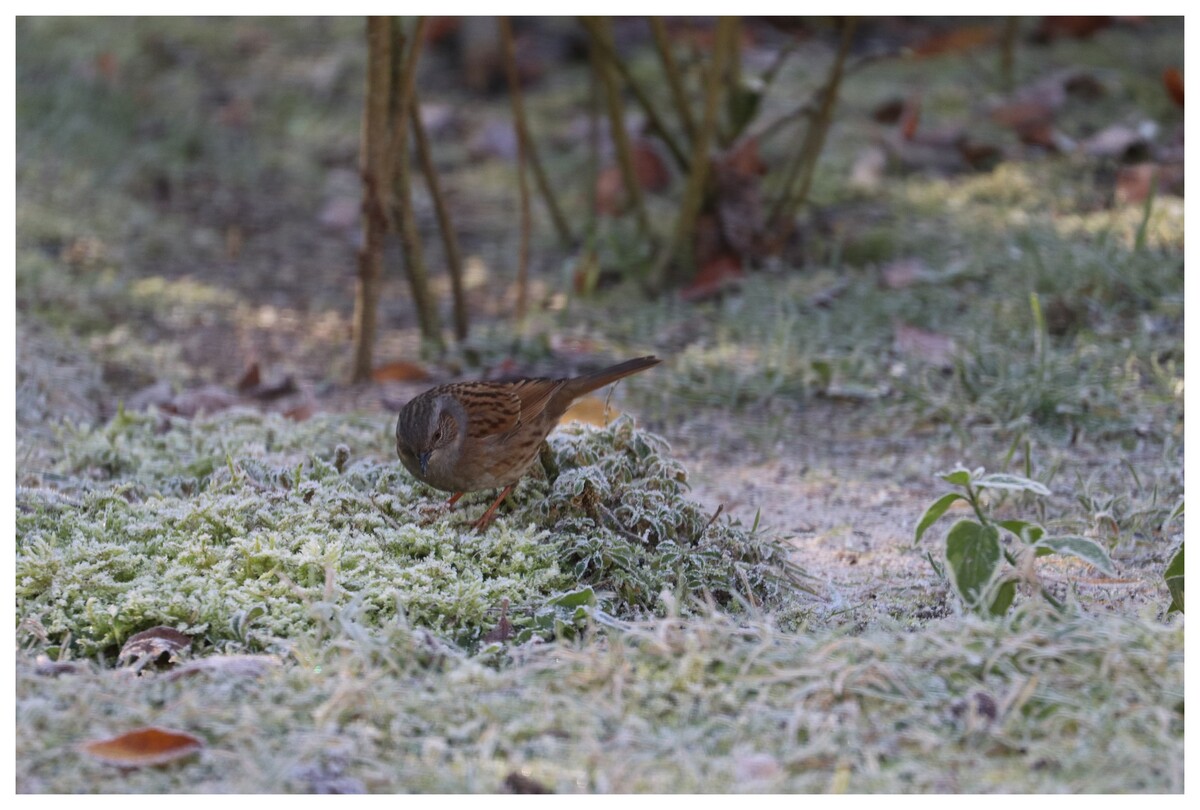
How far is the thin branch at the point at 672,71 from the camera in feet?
15.4

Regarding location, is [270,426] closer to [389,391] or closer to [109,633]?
[389,391]

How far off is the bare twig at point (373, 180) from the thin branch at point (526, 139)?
593 millimetres

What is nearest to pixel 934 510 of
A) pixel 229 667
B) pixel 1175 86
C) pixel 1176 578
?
pixel 1176 578

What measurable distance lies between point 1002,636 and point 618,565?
2.76 ft

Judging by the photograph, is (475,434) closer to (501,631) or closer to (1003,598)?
(501,631)

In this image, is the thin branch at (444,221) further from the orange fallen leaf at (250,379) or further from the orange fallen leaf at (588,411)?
the orange fallen leaf at (588,411)

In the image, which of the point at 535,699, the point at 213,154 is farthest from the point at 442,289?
the point at 535,699

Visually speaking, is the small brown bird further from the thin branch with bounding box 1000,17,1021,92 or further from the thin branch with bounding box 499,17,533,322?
the thin branch with bounding box 1000,17,1021,92

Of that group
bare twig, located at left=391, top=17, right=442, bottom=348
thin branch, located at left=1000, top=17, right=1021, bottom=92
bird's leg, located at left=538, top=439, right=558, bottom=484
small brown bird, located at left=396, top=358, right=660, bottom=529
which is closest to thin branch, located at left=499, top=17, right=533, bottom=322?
bare twig, located at left=391, top=17, right=442, bottom=348

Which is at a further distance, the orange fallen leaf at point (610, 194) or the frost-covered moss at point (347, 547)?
the orange fallen leaf at point (610, 194)

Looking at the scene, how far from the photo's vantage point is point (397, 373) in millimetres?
4355

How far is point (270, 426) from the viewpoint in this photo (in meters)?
3.59

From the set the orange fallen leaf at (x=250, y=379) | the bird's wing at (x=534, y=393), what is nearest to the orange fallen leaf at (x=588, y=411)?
the bird's wing at (x=534, y=393)

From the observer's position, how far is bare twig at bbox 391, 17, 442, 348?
394 centimetres
